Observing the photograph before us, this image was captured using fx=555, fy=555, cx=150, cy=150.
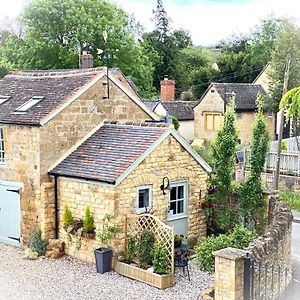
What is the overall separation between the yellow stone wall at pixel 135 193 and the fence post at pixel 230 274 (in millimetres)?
3202

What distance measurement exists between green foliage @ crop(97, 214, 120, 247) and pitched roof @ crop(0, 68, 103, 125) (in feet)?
8.54

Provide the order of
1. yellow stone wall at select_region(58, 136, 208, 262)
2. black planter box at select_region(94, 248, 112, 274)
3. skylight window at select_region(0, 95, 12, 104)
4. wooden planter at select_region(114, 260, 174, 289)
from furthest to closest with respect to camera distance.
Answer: skylight window at select_region(0, 95, 12, 104), yellow stone wall at select_region(58, 136, 208, 262), black planter box at select_region(94, 248, 112, 274), wooden planter at select_region(114, 260, 174, 289)

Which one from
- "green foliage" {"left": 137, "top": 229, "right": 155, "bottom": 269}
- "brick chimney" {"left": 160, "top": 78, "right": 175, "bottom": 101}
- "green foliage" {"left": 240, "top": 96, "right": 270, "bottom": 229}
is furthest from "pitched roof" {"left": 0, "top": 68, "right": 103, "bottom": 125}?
"brick chimney" {"left": 160, "top": 78, "right": 175, "bottom": 101}

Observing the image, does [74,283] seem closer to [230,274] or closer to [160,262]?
[160,262]

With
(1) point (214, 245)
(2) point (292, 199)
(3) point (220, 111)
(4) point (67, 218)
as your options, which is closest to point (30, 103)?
(4) point (67, 218)

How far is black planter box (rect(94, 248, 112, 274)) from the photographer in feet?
33.8

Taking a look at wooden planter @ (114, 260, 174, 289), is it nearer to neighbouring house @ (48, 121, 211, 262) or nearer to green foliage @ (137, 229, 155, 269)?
green foliage @ (137, 229, 155, 269)

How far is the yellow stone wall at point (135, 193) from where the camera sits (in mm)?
10578

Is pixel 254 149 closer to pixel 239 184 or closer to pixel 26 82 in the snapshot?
pixel 239 184

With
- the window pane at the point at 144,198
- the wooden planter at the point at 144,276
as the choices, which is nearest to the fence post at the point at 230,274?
the wooden planter at the point at 144,276

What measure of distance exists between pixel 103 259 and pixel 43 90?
489 centimetres

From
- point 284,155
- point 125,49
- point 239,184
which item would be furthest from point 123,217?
point 125,49

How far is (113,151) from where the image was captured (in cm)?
1149

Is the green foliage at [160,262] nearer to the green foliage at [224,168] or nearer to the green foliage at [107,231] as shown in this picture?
the green foliage at [107,231]
